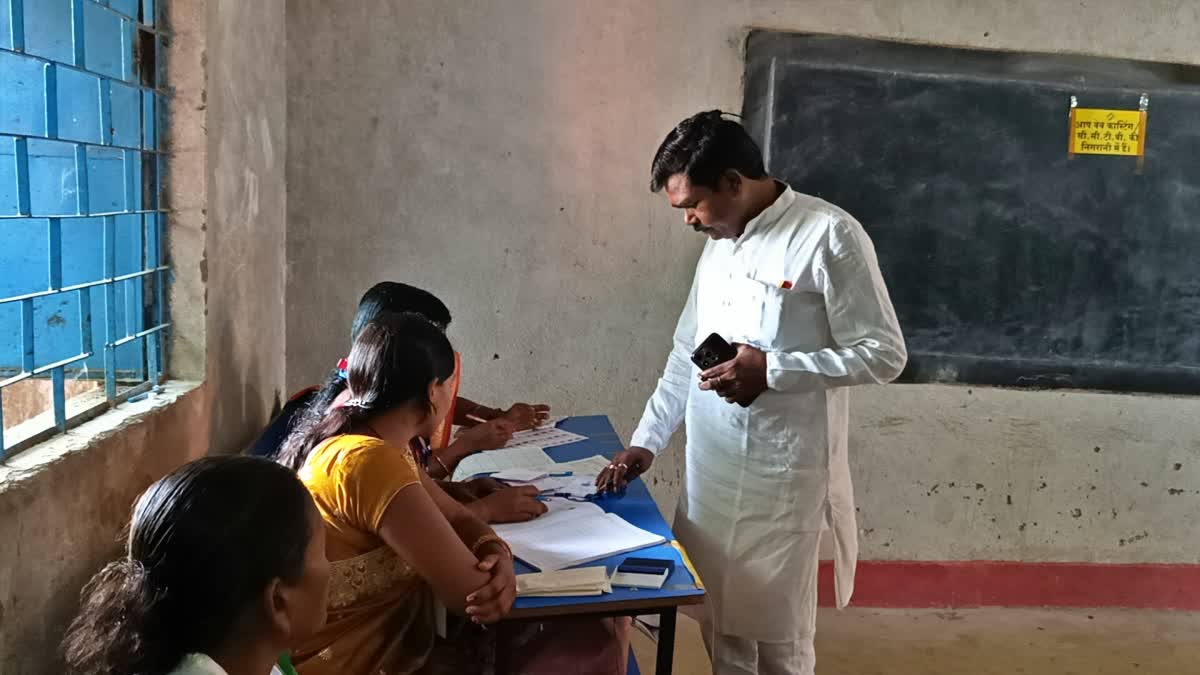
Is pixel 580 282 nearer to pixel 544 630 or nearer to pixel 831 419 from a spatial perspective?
pixel 831 419

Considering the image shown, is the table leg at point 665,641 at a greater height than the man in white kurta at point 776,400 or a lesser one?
lesser

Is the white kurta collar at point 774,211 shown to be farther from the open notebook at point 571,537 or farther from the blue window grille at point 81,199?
the blue window grille at point 81,199

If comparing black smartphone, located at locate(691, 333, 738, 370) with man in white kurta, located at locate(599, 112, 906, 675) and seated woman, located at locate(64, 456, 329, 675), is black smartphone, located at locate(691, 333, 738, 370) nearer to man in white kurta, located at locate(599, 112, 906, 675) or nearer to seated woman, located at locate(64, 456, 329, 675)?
man in white kurta, located at locate(599, 112, 906, 675)

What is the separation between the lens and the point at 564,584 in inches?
61.3

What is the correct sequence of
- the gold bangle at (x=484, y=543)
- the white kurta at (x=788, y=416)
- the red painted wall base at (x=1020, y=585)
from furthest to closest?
the red painted wall base at (x=1020, y=585) < the white kurta at (x=788, y=416) < the gold bangle at (x=484, y=543)

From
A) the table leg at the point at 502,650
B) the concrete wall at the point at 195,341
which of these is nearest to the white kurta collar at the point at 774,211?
the table leg at the point at 502,650

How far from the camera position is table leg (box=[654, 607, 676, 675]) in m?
1.67

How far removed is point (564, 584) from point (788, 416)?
746mm

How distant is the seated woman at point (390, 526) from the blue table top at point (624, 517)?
0.11 metres

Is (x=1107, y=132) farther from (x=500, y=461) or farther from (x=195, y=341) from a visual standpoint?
(x=195, y=341)

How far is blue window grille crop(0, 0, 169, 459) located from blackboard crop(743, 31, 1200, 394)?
1913mm

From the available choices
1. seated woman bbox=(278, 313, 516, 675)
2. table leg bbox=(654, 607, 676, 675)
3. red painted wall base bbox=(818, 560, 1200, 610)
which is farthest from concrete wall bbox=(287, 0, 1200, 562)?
table leg bbox=(654, 607, 676, 675)

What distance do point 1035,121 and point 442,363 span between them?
245 cm

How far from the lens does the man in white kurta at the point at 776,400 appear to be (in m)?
1.98
